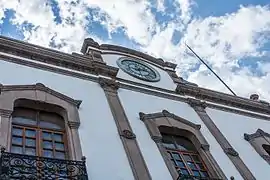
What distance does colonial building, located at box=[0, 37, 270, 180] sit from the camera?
31.0 feet

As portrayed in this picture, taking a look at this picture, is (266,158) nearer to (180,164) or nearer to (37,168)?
(180,164)

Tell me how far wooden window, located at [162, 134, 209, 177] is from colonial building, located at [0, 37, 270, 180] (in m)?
0.04

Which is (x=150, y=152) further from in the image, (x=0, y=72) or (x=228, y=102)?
(x=228, y=102)

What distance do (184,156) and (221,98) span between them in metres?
4.82

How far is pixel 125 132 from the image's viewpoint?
1095 cm

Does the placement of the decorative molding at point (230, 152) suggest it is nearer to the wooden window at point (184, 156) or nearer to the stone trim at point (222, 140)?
the stone trim at point (222, 140)

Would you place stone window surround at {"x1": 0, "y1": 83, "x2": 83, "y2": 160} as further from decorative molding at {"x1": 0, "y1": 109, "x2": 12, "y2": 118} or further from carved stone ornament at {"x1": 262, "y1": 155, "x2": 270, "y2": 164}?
carved stone ornament at {"x1": 262, "y1": 155, "x2": 270, "y2": 164}

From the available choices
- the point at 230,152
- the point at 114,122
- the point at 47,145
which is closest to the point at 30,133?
the point at 47,145

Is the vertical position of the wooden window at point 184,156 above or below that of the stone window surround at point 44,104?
below

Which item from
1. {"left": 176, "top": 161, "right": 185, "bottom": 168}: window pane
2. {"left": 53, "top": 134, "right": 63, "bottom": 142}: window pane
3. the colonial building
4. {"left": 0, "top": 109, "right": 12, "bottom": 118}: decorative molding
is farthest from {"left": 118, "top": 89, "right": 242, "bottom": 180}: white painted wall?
{"left": 0, "top": 109, "right": 12, "bottom": 118}: decorative molding

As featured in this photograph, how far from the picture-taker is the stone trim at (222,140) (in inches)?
464

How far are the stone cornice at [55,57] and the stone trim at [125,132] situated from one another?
63 centimetres

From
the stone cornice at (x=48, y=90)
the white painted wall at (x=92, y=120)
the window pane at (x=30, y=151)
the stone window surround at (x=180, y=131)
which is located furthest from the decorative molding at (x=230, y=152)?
the window pane at (x=30, y=151)

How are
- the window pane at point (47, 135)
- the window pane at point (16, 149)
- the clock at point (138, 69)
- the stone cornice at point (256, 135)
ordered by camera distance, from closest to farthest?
the window pane at point (16, 149), the window pane at point (47, 135), the stone cornice at point (256, 135), the clock at point (138, 69)
